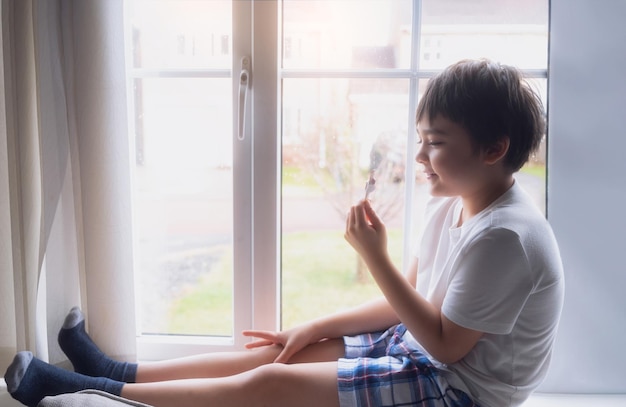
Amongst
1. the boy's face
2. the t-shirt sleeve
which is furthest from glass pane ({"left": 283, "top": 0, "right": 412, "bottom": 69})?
the t-shirt sleeve

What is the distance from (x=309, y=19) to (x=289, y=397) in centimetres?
86

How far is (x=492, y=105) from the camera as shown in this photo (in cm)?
89

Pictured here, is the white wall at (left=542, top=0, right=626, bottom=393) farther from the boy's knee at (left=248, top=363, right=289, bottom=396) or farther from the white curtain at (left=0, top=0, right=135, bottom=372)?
the white curtain at (left=0, top=0, right=135, bottom=372)

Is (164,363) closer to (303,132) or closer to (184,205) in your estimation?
(184,205)

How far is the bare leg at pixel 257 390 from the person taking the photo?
2.96 feet

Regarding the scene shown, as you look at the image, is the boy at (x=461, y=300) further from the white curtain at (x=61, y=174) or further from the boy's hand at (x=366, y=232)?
the white curtain at (x=61, y=174)

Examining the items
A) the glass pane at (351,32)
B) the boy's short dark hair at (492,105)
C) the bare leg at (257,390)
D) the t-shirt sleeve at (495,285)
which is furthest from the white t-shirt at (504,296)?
the glass pane at (351,32)

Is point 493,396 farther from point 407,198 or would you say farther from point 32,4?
point 32,4

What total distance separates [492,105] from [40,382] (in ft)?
3.26

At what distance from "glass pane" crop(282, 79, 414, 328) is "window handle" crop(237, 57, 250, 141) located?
104 millimetres

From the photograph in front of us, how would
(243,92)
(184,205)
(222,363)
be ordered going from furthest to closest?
(184,205)
(243,92)
(222,363)

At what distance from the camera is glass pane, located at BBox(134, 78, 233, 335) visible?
1268 mm

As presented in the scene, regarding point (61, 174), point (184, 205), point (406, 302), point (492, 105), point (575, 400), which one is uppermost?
point (492, 105)

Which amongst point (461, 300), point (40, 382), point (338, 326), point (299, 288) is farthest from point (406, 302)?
point (40, 382)
